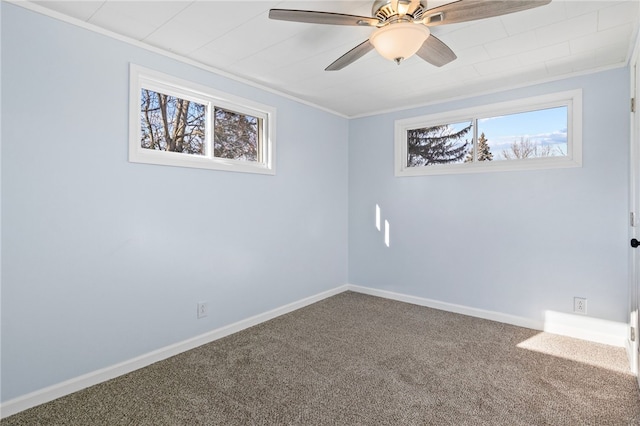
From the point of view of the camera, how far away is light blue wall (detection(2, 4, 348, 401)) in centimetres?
187

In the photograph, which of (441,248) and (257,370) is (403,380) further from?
(441,248)

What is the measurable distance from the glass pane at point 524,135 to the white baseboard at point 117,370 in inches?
108

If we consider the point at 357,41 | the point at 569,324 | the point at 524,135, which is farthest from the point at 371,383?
the point at 524,135

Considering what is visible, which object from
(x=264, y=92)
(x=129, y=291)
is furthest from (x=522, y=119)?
(x=129, y=291)

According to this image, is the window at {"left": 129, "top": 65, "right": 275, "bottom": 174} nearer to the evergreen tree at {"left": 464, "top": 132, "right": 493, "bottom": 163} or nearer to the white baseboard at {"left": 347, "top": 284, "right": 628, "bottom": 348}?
the evergreen tree at {"left": 464, "top": 132, "right": 493, "bottom": 163}

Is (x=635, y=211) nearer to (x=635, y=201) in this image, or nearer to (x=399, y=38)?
(x=635, y=201)

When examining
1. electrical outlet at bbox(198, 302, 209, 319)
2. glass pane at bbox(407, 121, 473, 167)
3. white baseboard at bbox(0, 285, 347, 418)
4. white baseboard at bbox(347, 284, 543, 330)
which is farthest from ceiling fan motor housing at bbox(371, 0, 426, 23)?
white baseboard at bbox(347, 284, 543, 330)

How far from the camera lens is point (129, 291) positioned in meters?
2.32

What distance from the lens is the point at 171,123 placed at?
265cm

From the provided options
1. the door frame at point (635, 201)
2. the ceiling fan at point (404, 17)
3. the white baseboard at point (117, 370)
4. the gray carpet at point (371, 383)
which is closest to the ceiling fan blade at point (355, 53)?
the ceiling fan at point (404, 17)

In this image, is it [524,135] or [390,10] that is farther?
[524,135]

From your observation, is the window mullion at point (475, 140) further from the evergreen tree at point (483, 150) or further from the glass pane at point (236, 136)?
the glass pane at point (236, 136)

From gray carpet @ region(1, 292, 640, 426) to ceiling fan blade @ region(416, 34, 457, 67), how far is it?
2.08 meters

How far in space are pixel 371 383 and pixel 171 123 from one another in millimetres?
2415
